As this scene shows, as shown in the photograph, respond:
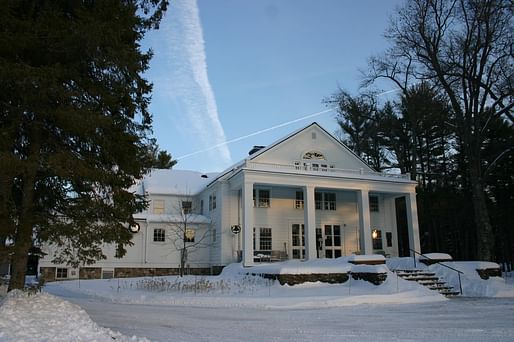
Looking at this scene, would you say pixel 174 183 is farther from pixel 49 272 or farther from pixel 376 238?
pixel 376 238

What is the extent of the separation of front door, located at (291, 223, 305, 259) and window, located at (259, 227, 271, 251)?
5.07 feet

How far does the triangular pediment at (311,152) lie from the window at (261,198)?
1.83 meters

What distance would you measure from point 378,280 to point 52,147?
497 inches

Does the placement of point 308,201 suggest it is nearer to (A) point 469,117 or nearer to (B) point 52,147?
(A) point 469,117

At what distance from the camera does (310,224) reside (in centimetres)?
2377

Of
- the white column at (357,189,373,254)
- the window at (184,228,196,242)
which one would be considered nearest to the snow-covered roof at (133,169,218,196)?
the window at (184,228,196,242)

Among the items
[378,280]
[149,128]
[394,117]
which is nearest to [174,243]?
[378,280]

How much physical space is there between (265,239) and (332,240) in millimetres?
4495

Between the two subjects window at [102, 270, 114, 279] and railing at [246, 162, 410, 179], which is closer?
railing at [246, 162, 410, 179]

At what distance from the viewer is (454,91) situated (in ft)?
80.8

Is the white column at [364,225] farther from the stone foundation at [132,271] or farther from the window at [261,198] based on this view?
the stone foundation at [132,271]

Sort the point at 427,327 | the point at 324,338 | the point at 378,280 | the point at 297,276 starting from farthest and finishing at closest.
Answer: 1. the point at 297,276
2. the point at 378,280
3. the point at 427,327
4. the point at 324,338

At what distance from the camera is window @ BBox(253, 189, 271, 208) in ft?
86.9

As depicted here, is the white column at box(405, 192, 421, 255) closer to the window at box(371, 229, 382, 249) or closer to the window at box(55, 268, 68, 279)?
the window at box(371, 229, 382, 249)
